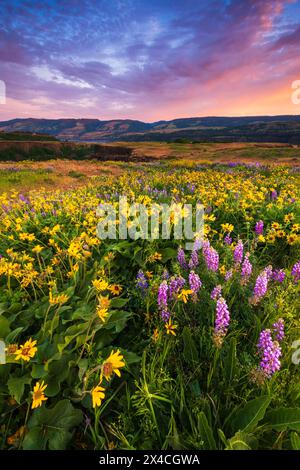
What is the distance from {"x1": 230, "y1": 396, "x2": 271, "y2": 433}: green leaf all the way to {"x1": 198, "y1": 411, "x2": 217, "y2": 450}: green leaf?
0.76ft

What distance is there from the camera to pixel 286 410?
1.91 m

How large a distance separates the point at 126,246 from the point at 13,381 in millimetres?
2247

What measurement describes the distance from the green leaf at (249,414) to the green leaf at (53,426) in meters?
1.19

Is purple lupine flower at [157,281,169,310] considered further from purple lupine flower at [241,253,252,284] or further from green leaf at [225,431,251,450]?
green leaf at [225,431,251,450]

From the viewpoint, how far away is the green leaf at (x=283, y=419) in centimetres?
186

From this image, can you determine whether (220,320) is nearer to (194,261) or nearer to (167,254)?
(194,261)

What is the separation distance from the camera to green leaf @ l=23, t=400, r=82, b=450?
6.57 ft

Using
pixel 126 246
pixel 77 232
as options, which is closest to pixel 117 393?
pixel 126 246

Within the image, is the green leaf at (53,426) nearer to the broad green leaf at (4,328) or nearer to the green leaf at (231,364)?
the broad green leaf at (4,328)

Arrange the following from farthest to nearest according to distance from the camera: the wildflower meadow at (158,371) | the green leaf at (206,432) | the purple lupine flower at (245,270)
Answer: the purple lupine flower at (245,270)
the wildflower meadow at (158,371)
the green leaf at (206,432)

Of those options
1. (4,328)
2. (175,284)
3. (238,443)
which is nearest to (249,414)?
(238,443)

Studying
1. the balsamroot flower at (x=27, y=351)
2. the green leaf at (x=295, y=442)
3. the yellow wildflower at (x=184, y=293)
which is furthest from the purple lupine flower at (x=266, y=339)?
the balsamroot flower at (x=27, y=351)

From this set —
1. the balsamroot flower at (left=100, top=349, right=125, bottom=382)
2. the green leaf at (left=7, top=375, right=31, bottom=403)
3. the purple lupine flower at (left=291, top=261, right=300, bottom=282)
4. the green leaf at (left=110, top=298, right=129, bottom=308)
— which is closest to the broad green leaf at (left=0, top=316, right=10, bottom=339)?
the green leaf at (left=7, top=375, right=31, bottom=403)
